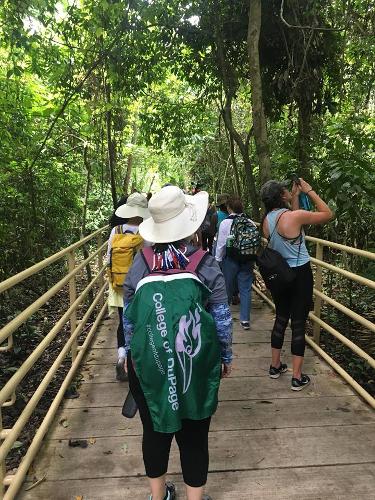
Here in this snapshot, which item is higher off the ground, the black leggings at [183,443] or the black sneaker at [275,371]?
the black leggings at [183,443]

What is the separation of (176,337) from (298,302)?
2.06 meters

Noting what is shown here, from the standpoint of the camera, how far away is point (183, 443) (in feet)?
6.75

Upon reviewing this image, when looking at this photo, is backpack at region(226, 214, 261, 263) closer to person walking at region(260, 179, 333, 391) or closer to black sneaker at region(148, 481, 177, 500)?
person walking at region(260, 179, 333, 391)

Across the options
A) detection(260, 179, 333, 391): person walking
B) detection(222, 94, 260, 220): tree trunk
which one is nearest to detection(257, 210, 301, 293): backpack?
detection(260, 179, 333, 391): person walking

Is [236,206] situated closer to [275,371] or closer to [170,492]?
[275,371]

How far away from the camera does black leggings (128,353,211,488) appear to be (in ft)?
6.60

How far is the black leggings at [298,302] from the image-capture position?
3.60 meters

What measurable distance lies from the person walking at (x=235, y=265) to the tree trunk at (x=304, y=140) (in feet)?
5.50

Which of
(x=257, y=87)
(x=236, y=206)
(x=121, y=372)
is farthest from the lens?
(x=257, y=87)

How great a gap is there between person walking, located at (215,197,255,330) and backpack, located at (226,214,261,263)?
0.07 m

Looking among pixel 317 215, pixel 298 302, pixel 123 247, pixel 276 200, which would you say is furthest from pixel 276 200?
pixel 123 247

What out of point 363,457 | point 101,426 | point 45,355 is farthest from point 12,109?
point 363,457

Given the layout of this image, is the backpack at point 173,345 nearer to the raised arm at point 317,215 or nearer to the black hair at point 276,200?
the raised arm at point 317,215

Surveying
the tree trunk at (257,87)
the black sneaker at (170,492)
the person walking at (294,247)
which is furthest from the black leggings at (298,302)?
the tree trunk at (257,87)
